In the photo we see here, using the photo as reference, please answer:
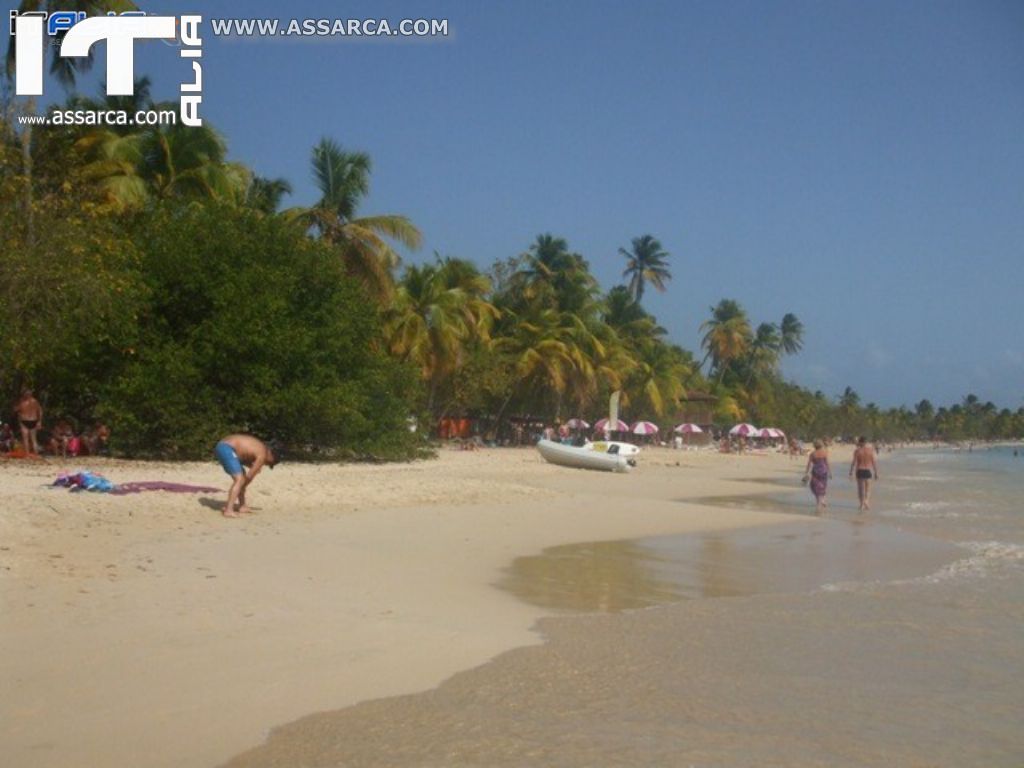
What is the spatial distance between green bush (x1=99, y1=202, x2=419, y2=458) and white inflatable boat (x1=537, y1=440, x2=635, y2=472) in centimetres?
802

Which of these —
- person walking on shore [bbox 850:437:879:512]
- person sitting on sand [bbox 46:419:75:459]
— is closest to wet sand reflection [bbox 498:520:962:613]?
person walking on shore [bbox 850:437:879:512]

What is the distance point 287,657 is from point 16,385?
691 inches

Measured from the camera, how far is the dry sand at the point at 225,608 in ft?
17.0

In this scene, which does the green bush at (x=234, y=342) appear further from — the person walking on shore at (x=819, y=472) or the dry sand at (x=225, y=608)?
the person walking on shore at (x=819, y=472)

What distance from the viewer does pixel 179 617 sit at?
23.4ft

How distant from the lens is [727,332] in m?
79.4

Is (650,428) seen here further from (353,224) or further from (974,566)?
(974,566)

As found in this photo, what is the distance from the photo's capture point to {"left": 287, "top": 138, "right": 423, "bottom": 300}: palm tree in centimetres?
3108

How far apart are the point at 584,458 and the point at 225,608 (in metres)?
23.4

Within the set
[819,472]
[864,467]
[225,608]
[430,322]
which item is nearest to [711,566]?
[225,608]

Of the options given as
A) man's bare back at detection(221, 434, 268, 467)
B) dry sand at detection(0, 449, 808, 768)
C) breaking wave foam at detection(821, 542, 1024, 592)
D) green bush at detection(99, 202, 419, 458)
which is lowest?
breaking wave foam at detection(821, 542, 1024, 592)

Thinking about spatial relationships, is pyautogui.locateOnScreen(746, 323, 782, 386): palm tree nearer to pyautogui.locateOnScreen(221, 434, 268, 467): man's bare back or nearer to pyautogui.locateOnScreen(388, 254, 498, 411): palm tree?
pyautogui.locateOnScreen(388, 254, 498, 411): palm tree

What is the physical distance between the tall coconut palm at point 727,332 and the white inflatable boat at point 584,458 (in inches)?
1992

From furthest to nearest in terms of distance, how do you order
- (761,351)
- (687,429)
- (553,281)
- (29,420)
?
(761,351), (687,429), (553,281), (29,420)
